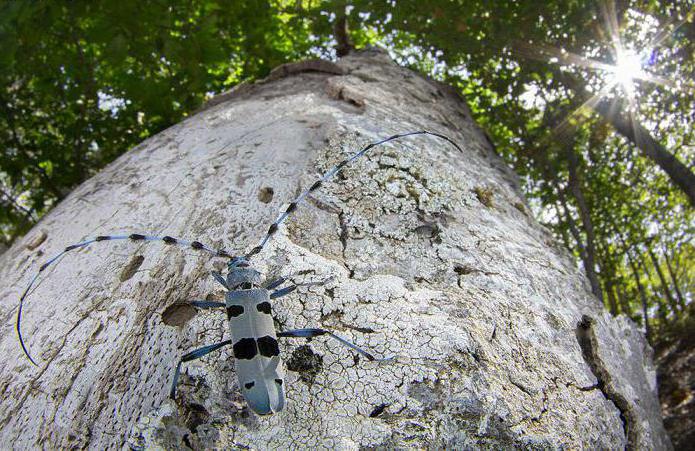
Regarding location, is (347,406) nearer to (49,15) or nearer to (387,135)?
(387,135)

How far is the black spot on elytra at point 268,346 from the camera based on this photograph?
149cm

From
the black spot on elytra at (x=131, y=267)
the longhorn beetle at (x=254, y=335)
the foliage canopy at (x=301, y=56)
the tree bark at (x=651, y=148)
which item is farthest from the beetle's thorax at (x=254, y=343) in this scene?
the tree bark at (x=651, y=148)

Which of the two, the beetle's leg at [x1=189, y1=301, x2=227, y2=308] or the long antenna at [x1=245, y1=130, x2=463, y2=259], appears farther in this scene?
the long antenna at [x1=245, y1=130, x2=463, y2=259]

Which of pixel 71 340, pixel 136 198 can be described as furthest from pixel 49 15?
pixel 71 340

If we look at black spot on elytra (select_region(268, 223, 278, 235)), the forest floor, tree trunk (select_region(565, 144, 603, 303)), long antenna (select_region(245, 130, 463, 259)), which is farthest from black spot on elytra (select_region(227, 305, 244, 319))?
tree trunk (select_region(565, 144, 603, 303))

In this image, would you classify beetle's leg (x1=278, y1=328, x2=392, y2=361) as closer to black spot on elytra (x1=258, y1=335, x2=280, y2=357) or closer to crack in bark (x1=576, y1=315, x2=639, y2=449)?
black spot on elytra (x1=258, y1=335, x2=280, y2=357)

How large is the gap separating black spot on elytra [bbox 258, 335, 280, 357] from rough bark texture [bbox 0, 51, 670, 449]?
0.25ft

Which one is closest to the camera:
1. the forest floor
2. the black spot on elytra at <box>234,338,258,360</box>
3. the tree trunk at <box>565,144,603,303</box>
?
the black spot on elytra at <box>234,338,258,360</box>

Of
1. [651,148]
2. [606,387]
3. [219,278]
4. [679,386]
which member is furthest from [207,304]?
[651,148]

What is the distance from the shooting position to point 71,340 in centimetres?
183

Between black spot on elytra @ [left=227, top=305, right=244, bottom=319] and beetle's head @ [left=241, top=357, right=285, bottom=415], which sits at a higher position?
black spot on elytra @ [left=227, top=305, right=244, bottom=319]

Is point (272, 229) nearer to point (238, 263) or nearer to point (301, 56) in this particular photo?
point (238, 263)

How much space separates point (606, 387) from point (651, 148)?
5.55m

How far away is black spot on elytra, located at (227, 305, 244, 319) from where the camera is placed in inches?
62.2
